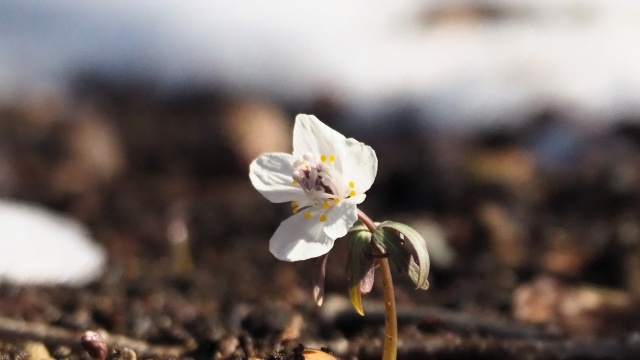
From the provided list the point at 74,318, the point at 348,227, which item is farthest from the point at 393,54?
the point at 348,227

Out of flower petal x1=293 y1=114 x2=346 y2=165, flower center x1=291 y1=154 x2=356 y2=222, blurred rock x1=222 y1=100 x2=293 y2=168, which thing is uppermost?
blurred rock x1=222 y1=100 x2=293 y2=168

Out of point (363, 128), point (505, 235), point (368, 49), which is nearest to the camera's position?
point (505, 235)

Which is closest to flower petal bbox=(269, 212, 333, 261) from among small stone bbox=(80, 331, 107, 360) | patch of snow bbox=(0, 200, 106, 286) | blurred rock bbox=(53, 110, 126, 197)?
small stone bbox=(80, 331, 107, 360)

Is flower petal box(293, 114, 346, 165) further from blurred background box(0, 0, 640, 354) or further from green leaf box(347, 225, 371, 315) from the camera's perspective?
blurred background box(0, 0, 640, 354)

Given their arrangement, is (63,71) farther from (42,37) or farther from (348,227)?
(348,227)

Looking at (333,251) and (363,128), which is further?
(363,128)

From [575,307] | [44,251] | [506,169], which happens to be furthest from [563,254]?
[44,251]

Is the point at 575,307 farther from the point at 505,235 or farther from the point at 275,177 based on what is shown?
the point at 275,177
